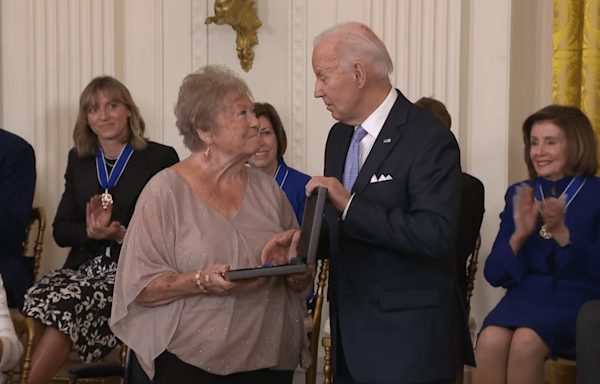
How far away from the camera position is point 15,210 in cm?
495

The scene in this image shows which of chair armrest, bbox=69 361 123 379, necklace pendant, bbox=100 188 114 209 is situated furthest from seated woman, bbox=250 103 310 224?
chair armrest, bbox=69 361 123 379

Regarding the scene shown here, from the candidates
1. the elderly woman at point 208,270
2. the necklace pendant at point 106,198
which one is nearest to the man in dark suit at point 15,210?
the necklace pendant at point 106,198

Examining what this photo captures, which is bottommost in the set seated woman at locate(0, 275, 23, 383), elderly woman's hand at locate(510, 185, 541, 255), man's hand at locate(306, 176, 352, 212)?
seated woman at locate(0, 275, 23, 383)

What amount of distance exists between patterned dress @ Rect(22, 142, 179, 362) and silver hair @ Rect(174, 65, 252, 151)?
1717 millimetres

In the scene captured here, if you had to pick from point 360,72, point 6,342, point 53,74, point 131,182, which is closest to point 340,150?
point 360,72

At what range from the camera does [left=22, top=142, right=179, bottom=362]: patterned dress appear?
178 inches

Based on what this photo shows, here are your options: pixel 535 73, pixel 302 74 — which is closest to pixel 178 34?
pixel 302 74

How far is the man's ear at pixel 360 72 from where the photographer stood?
9.48ft

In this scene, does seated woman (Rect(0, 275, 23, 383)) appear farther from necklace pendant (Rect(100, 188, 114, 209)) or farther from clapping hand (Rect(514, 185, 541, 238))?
clapping hand (Rect(514, 185, 541, 238))

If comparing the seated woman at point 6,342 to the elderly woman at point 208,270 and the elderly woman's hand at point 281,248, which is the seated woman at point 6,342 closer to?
the elderly woman at point 208,270

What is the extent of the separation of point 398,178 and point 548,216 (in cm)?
146

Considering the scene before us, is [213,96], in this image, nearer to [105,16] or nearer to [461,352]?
[461,352]

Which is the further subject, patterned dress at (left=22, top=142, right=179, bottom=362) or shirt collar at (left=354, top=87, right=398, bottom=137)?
patterned dress at (left=22, top=142, right=179, bottom=362)

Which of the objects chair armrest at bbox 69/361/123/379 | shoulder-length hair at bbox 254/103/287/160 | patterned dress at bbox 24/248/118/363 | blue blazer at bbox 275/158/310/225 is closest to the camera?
chair armrest at bbox 69/361/123/379
